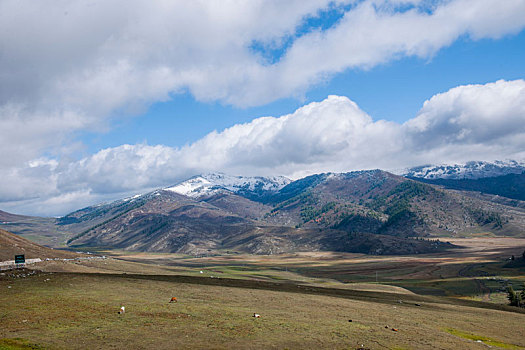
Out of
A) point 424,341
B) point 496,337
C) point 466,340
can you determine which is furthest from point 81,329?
point 496,337

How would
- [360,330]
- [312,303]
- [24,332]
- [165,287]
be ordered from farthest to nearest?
[165,287] → [312,303] → [360,330] → [24,332]

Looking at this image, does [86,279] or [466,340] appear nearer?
[466,340]

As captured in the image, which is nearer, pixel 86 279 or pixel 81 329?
pixel 81 329

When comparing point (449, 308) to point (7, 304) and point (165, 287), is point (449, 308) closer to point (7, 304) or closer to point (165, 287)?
point (165, 287)

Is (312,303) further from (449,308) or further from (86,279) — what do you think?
(86,279)

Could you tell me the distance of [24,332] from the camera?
37.1m

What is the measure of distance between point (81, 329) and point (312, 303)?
39014 millimetres

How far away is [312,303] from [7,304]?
4566 centimetres

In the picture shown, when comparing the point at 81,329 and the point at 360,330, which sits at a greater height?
the point at 81,329

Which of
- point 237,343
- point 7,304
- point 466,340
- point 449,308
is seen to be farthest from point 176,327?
point 449,308

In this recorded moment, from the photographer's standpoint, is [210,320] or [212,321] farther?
[210,320]

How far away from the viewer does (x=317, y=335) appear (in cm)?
4228

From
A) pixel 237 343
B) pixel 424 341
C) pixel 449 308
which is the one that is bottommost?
pixel 449 308

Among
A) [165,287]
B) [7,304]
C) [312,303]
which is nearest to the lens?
[7,304]
